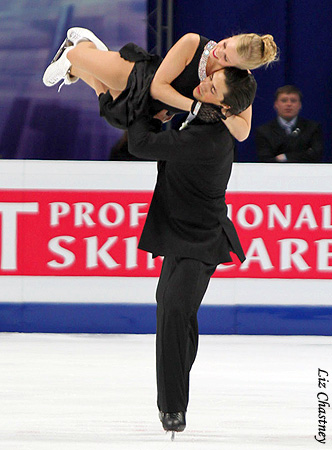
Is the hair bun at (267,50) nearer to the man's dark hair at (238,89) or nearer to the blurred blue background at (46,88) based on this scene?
the man's dark hair at (238,89)

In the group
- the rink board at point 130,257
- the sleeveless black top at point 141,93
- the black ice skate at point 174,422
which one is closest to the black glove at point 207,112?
the sleeveless black top at point 141,93

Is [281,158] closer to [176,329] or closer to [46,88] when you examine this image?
[46,88]

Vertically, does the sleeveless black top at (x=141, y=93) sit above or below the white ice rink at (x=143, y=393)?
above

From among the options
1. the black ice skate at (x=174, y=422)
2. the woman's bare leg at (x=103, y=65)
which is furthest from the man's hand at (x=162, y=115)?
the black ice skate at (x=174, y=422)

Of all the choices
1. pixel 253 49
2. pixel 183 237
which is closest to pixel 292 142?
pixel 183 237

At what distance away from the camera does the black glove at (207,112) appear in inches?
110

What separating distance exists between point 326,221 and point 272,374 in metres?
1.37

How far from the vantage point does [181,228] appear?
9.96ft

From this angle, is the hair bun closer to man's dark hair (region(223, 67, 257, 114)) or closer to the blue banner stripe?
man's dark hair (region(223, 67, 257, 114))

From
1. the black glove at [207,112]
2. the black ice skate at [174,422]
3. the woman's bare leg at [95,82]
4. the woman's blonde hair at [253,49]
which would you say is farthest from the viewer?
the woman's bare leg at [95,82]

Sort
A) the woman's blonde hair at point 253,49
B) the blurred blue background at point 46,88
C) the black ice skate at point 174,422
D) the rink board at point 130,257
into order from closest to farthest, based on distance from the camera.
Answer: the woman's blonde hair at point 253,49 → the black ice skate at point 174,422 → the rink board at point 130,257 → the blurred blue background at point 46,88

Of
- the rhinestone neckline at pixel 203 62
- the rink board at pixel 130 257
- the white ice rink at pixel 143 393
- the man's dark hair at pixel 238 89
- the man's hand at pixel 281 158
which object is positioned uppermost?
the rhinestone neckline at pixel 203 62

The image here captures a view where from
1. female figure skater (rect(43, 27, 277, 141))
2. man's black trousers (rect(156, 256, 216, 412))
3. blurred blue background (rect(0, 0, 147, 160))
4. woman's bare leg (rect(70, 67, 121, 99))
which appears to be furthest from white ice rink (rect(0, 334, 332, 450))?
blurred blue background (rect(0, 0, 147, 160))

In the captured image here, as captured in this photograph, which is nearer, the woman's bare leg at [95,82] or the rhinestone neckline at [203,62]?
the rhinestone neckline at [203,62]
